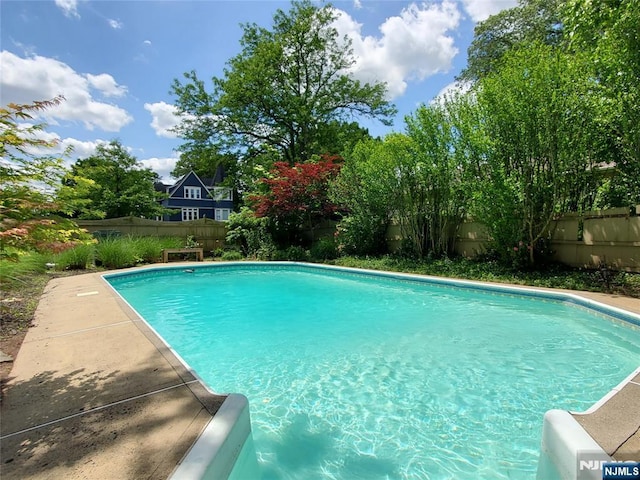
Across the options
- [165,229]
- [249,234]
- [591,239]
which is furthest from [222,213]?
[591,239]

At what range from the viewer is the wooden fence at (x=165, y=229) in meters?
13.7

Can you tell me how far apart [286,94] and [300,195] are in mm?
7879

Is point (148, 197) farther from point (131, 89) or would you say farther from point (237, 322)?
point (237, 322)

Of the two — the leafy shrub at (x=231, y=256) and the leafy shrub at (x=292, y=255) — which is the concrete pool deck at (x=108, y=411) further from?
the leafy shrub at (x=231, y=256)

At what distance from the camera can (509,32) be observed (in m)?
16.3

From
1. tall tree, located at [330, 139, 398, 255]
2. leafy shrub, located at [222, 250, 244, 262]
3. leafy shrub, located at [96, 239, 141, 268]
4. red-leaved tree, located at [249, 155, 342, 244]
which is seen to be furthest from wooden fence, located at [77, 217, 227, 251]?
tall tree, located at [330, 139, 398, 255]

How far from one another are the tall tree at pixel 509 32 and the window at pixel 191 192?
26875 mm

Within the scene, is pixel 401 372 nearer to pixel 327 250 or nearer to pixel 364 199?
pixel 364 199

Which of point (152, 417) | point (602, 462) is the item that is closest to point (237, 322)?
point (152, 417)

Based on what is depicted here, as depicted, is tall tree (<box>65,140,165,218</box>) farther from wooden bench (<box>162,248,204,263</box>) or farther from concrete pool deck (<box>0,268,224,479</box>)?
→ concrete pool deck (<box>0,268,224,479</box>)

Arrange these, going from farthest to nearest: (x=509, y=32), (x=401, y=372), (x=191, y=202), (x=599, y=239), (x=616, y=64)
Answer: (x=191, y=202) → (x=509, y=32) → (x=599, y=239) → (x=616, y=64) → (x=401, y=372)

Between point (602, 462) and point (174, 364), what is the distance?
3.03 m

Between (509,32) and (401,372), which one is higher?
(509,32)

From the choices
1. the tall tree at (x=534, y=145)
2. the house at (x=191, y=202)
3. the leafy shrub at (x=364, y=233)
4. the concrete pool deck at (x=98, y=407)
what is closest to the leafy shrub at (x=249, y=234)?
the leafy shrub at (x=364, y=233)
